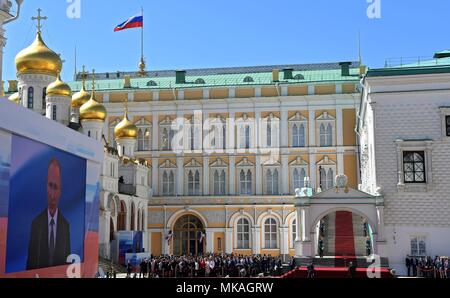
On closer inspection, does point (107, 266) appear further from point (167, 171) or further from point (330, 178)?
point (330, 178)

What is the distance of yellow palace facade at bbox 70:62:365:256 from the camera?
4547 centimetres

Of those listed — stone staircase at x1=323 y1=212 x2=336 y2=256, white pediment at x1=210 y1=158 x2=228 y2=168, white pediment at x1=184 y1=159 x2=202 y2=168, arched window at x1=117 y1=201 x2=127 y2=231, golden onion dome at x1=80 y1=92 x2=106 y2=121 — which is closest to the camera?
stone staircase at x1=323 y1=212 x2=336 y2=256

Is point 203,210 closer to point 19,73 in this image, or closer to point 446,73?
point 19,73

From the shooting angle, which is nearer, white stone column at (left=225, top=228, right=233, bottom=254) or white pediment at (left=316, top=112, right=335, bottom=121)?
white stone column at (left=225, top=228, right=233, bottom=254)

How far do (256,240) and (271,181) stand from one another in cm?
445

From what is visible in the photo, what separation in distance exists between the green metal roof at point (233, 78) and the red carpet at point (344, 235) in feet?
54.9

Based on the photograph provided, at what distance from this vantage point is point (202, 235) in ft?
151

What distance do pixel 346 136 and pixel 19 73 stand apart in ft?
75.4

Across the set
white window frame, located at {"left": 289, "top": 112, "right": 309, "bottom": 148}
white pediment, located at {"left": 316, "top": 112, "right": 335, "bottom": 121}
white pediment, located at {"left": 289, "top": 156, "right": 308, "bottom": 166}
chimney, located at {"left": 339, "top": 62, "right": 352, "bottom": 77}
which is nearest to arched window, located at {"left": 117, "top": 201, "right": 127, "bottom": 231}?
white pediment, located at {"left": 289, "top": 156, "right": 308, "bottom": 166}

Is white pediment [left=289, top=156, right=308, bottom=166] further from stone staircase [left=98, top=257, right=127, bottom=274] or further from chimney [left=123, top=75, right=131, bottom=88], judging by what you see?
stone staircase [left=98, top=257, right=127, bottom=274]

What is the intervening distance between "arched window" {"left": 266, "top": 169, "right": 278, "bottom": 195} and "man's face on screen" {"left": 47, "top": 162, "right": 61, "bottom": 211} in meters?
26.6

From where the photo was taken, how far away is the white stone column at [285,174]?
45719mm

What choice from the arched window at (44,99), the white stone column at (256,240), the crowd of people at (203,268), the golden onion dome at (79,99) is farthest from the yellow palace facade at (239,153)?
the crowd of people at (203,268)
